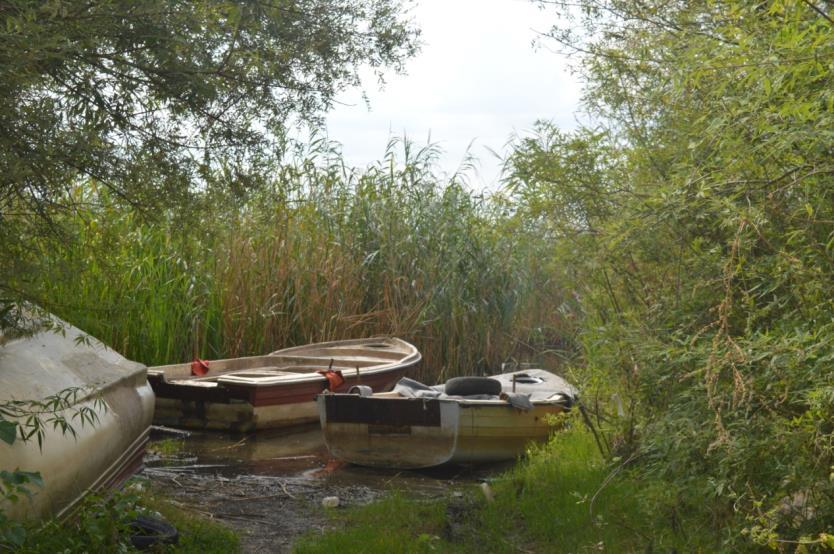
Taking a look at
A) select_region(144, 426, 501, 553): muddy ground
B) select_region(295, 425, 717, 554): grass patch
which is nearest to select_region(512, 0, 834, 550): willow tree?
select_region(295, 425, 717, 554): grass patch

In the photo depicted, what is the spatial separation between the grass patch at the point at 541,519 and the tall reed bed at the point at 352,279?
5.04 meters

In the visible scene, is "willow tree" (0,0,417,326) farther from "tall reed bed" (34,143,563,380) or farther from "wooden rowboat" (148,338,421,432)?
"tall reed bed" (34,143,563,380)

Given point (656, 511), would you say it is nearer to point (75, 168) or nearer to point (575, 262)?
point (575, 262)

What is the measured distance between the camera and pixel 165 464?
9.15m

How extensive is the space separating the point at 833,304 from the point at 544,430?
19.3 ft

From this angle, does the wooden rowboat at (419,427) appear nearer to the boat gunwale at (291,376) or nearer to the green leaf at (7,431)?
the boat gunwale at (291,376)

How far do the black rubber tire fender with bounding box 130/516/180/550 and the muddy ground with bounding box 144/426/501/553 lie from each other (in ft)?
2.51

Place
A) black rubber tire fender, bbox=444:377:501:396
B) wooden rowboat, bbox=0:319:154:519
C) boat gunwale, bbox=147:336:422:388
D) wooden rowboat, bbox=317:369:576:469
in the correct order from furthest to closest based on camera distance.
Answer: boat gunwale, bbox=147:336:422:388
black rubber tire fender, bbox=444:377:501:396
wooden rowboat, bbox=317:369:576:469
wooden rowboat, bbox=0:319:154:519

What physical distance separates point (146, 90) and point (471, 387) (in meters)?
5.56

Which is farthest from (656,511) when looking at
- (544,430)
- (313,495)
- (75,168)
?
(544,430)

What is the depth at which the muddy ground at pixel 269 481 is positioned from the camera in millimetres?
7215

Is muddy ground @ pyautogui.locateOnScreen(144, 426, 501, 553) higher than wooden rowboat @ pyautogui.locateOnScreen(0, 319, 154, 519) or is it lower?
lower

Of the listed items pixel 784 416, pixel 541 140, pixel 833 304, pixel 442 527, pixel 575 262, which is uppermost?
pixel 541 140

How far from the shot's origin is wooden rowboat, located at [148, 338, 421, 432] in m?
10.7
